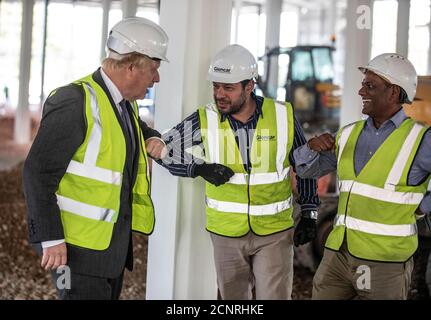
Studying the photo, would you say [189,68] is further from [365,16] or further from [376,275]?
[376,275]

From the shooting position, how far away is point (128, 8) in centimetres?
322

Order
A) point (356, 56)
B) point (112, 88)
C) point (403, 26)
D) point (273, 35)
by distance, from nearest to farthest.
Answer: point (112, 88)
point (356, 56)
point (403, 26)
point (273, 35)

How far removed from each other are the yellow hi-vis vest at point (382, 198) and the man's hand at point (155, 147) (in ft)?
2.43

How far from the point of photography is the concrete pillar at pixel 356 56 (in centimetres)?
300

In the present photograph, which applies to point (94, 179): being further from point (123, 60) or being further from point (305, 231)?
point (305, 231)

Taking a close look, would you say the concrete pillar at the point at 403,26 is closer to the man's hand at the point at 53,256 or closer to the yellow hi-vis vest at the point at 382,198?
the yellow hi-vis vest at the point at 382,198

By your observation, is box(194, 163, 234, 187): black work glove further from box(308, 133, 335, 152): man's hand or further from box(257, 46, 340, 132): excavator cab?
box(257, 46, 340, 132): excavator cab

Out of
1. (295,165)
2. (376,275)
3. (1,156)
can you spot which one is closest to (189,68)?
(295,165)

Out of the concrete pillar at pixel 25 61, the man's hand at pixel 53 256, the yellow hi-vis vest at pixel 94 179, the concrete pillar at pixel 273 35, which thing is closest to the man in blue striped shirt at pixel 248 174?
the yellow hi-vis vest at pixel 94 179

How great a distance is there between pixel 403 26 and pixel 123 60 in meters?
1.66

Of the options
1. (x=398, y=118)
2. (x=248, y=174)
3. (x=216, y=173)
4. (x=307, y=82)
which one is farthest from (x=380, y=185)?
(x=307, y=82)

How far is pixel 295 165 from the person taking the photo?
2.85m

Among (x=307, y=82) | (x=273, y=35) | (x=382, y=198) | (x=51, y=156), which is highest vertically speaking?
(x=273, y=35)
